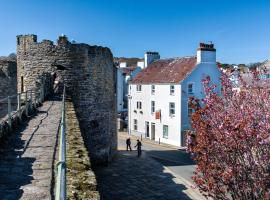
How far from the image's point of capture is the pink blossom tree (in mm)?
11070

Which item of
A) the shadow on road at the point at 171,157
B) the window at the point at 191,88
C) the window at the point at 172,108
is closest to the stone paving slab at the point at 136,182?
the shadow on road at the point at 171,157

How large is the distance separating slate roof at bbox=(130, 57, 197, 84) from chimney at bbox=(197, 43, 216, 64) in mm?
910

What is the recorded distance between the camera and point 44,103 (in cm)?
1811

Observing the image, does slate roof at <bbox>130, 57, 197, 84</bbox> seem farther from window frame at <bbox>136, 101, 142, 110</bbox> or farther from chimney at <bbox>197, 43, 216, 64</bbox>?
window frame at <bbox>136, 101, 142, 110</bbox>

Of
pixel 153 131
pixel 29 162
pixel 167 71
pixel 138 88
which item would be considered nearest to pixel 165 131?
pixel 153 131

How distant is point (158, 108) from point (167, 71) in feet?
13.5

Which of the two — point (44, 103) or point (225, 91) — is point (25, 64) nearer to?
point (44, 103)

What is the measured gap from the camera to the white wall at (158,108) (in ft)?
122

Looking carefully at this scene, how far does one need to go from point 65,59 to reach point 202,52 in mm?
19481

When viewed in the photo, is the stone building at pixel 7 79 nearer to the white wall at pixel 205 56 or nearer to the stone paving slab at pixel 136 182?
the stone paving slab at pixel 136 182

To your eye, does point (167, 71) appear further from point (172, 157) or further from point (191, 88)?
point (172, 157)

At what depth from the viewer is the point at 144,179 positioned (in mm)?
22188

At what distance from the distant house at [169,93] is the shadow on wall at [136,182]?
1084 centimetres

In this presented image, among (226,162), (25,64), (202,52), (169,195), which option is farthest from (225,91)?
(202,52)
